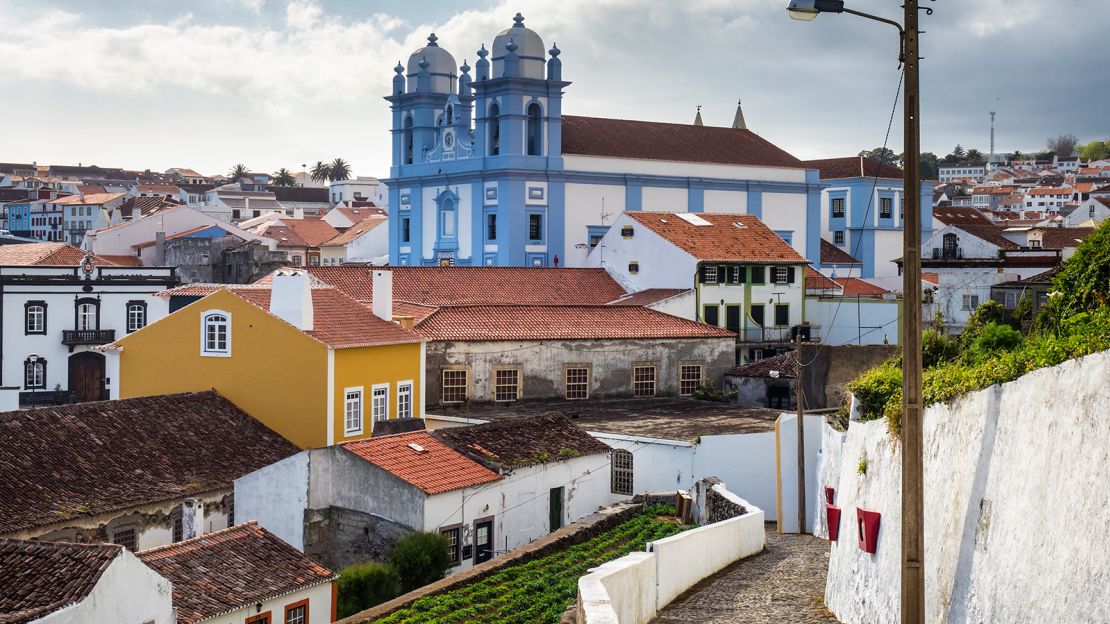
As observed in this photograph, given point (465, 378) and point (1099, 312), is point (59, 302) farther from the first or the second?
point (1099, 312)

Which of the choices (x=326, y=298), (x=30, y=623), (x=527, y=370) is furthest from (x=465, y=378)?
(x=30, y=623)

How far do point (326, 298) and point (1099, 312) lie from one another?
2273cm

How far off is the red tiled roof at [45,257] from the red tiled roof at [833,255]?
30.0 m

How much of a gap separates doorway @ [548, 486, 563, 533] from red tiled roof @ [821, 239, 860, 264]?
3641 centimetres

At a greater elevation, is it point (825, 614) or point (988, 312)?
point (988, 312)

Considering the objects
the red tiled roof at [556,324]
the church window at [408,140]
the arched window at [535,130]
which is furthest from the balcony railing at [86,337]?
the red tiled roof at [556,324]

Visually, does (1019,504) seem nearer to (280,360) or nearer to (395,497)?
(395,497)

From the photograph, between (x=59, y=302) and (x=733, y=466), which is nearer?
(x=733, y=466)

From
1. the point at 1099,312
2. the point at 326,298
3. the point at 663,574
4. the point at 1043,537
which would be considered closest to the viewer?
the point at 1043,537

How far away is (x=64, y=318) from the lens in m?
47.3

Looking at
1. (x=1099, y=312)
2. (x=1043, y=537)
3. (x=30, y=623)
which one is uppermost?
(x=1099, y=312)

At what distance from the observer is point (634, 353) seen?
35.6m

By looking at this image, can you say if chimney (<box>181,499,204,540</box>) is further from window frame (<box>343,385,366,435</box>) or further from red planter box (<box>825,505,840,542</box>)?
red planter box (<box>825,505,840,542</box>)

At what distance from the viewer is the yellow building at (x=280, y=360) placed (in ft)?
87.6
